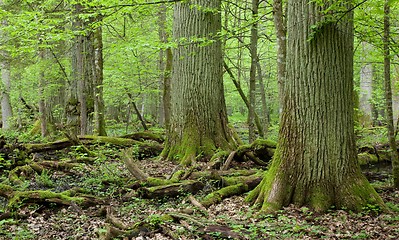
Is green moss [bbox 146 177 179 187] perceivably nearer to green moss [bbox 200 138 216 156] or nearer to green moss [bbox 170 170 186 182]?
green moss [bbox 170 170 186 182]

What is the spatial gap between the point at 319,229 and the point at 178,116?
5.38 meters

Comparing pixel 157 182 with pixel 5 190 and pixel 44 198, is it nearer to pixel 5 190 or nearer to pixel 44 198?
pixel 44 198

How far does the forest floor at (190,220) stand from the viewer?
4516 mm

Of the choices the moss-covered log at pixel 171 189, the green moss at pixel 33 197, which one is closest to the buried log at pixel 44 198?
the green moss at pixel 33 197

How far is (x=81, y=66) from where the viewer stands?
481 inches

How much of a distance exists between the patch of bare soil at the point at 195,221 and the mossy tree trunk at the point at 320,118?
250 mm

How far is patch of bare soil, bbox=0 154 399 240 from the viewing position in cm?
451

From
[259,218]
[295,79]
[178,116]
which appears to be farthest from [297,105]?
[178,116]

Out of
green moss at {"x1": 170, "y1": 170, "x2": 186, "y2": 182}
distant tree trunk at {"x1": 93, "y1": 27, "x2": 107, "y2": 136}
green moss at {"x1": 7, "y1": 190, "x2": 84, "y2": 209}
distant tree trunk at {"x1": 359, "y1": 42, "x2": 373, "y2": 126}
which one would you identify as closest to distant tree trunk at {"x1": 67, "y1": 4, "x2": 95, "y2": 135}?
distant tree trunk at {"x1": 93, "y1": 27, "x2": 107, "y2": 136}

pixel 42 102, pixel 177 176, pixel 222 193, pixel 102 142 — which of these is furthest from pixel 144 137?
pixel 222 193

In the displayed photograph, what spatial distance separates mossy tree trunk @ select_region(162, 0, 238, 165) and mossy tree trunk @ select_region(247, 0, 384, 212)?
3.87 m

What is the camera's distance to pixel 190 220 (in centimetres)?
495

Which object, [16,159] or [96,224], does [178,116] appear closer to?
[16,159]

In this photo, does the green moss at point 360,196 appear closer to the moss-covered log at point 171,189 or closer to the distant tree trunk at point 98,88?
the moss-covered log at point 171,189
